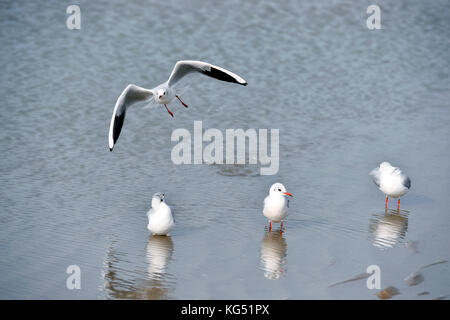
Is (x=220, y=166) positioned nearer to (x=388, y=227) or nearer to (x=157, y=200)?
(x=157, y=200)

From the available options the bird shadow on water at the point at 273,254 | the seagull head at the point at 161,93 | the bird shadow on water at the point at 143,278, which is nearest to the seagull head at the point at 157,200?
the bird shadow on water at the point at 143,278

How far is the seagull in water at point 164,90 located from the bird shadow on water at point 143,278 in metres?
2.10

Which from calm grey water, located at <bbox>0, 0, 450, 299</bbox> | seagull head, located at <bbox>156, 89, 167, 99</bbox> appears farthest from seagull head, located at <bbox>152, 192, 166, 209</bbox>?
seagull head, located at <bbox>156, 89, 167, 99</bbox>

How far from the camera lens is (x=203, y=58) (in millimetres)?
16234

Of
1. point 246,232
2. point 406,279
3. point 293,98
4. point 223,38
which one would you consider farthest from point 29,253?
point 223,38

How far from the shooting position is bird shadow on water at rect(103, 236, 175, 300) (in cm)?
802

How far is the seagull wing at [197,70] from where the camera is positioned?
430 inches

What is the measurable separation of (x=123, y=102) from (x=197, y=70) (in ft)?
3.96

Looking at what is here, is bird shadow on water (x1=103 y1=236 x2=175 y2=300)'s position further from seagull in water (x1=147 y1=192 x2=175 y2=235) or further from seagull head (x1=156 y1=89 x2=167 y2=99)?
seagull head (x1=156 y1=89 x2=167 y2=99)

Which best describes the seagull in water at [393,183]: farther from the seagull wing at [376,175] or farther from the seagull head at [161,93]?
the seagull head at [161,93]

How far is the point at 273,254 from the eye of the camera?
909 centimetres

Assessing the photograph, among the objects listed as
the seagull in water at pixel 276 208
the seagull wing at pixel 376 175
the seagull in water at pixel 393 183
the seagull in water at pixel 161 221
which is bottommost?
the seagull in water at pixel 161 221

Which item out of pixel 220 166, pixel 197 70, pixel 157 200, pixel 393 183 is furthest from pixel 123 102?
pixel 393 183

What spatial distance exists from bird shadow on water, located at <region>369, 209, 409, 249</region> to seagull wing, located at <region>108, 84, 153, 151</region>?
350 cm
